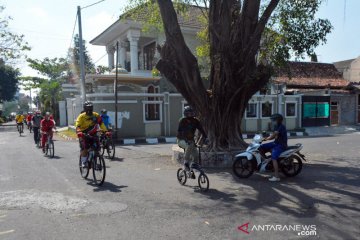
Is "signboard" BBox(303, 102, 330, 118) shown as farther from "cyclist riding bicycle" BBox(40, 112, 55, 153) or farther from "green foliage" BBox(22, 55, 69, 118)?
"green foliage" BBox(22, 55, 69, 118)

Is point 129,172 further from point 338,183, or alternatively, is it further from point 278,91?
point 278,91

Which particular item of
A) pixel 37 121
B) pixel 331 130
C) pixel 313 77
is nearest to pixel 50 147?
pixel 37 121

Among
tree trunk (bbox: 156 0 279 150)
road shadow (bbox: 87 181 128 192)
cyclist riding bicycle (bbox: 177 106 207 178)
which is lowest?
road shadow (bbox: 87 181 128 192)

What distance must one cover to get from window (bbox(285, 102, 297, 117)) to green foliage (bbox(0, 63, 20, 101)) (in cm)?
4601

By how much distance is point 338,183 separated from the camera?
7551mm

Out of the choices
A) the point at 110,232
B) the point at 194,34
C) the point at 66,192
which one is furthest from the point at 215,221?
the point at 194,34

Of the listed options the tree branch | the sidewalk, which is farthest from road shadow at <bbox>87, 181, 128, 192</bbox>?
the sidewalk

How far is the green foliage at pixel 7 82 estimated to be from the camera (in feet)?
178

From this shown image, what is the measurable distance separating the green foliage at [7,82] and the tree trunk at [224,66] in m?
51.2

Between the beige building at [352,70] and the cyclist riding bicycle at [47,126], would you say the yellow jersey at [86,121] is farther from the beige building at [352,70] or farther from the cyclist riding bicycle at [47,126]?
the beige building at [352,70]

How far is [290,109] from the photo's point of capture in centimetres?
2366

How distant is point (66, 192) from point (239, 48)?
6227 millimetres

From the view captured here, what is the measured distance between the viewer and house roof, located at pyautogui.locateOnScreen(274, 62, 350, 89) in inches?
1111

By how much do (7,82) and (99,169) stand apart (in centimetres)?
5503
